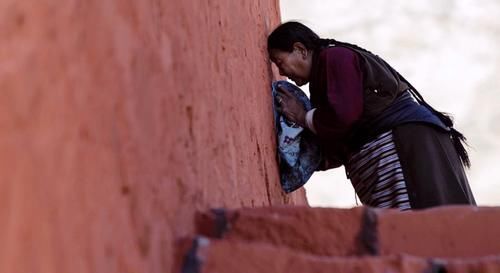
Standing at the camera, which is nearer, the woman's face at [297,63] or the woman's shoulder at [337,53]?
the woman's shoulder at [337,53]

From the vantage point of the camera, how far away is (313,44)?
285 centimetres

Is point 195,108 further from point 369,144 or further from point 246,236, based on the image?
point 369,144

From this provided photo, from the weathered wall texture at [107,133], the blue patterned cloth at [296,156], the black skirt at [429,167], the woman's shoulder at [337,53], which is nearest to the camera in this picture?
the weathered wall texture at [107,133]

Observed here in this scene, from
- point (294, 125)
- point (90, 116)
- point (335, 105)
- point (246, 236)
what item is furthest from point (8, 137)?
point (294, 125)

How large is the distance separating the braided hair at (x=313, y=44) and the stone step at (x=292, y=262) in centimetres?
134

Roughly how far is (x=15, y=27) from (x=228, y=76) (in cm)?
116

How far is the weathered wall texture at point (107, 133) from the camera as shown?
107cm

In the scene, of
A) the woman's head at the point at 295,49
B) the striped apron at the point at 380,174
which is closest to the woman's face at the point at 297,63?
the woman's head at the point at 295,49

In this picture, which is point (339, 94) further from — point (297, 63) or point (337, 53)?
point (297, 63)

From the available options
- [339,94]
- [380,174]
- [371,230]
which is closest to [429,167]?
[380,174]

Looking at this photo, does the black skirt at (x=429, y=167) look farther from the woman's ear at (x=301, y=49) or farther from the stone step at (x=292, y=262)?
the stone step at (x=292, y=262)

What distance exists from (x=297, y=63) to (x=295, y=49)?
51 mm

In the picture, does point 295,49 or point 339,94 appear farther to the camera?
point 295,49

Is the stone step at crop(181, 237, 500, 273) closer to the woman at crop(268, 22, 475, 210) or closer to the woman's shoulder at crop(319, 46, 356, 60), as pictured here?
the woman at crop(268, 22, 475, 210)
